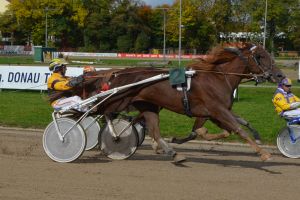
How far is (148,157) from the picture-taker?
929cm

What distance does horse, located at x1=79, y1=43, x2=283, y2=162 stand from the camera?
8148mm

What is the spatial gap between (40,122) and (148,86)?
5600 millimetres

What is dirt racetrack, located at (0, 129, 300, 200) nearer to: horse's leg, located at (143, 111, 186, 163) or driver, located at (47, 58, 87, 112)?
horse's leg, located at (143, 111, 186, 163)

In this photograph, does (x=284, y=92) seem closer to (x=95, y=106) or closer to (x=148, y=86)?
(x=148, y=86)

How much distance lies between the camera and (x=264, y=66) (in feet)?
27.5

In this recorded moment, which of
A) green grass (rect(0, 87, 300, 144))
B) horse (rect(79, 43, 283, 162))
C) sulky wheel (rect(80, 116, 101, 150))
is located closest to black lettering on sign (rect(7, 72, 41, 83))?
green grass (rect(0, 87, 300, 144))

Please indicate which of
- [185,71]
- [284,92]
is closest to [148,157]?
[185,71]

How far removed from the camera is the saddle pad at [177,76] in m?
8.14

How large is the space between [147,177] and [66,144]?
1.65 metres

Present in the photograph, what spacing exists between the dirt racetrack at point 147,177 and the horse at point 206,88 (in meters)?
0.56

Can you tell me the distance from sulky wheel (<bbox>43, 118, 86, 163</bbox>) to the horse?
22.5 inches

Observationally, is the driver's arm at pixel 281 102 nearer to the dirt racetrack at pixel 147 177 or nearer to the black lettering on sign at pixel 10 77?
the dirt racetrack at pixel 147 177

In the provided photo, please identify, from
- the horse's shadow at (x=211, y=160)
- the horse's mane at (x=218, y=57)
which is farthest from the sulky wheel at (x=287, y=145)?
the horse's mane at (x=218, y=57)

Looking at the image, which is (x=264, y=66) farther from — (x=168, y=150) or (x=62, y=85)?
(x=62, y=85)
